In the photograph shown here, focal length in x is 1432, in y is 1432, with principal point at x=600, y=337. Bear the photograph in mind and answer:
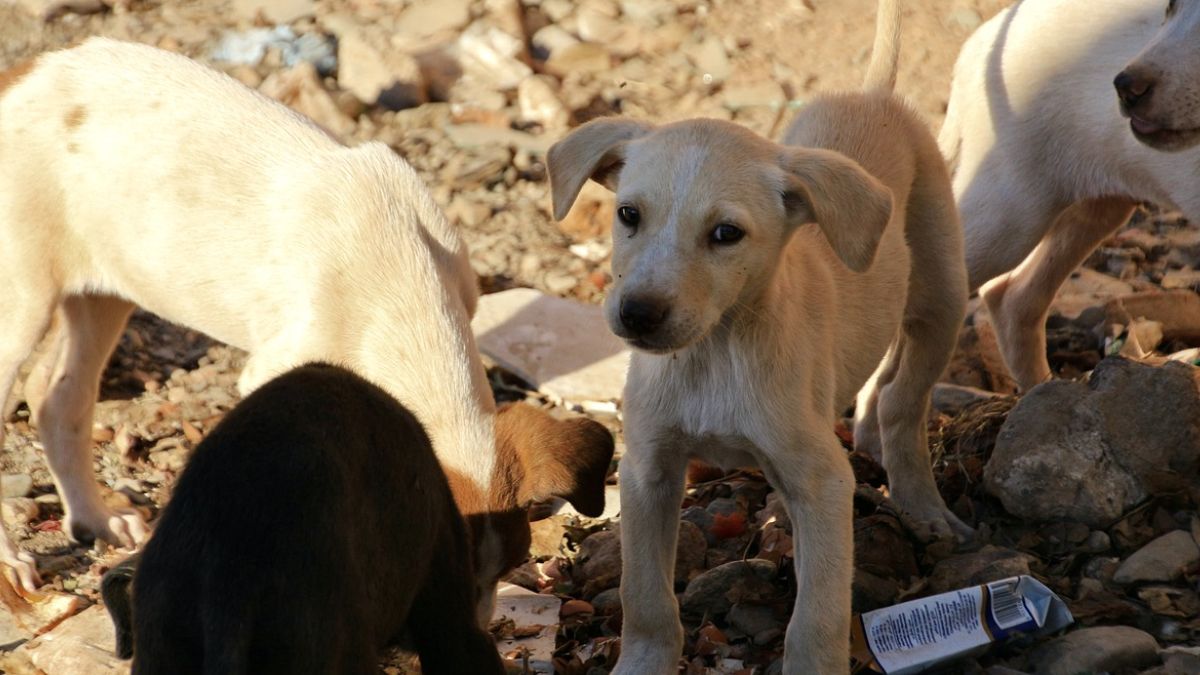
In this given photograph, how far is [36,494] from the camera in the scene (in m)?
5.68

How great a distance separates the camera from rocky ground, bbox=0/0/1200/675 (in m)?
4.39

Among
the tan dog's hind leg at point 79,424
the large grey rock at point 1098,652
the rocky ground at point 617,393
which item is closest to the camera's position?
the large grey rock at point 1098,652

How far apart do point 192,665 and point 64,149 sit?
114 inches

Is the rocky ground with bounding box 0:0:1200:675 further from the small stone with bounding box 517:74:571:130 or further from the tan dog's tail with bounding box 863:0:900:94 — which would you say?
the tan dog's tail with bounding box 863:0:900:94

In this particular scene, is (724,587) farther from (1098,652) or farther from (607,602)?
(1098,652)

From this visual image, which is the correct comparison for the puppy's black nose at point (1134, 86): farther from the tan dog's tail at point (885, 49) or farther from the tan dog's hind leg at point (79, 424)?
the tan dog's hind leg at point (79, 424)

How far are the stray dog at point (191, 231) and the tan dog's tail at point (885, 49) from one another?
1554 millimetres

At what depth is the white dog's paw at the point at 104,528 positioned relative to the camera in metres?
5.29

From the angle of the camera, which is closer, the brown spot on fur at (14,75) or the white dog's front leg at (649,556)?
the white dog's front leg at (649,556)

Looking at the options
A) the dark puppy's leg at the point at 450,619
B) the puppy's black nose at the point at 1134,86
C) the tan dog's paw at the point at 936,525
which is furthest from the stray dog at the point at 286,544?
the puppy's black nose at the point at 1134,86

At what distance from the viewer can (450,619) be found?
11.2ft

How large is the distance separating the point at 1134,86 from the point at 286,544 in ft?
11.0

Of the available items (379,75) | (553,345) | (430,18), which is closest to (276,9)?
(430,18)

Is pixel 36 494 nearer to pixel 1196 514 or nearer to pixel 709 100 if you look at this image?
pixel 1196 514
